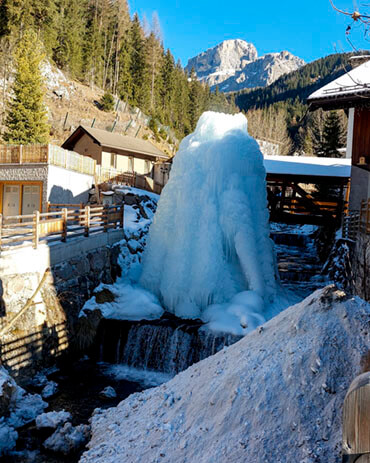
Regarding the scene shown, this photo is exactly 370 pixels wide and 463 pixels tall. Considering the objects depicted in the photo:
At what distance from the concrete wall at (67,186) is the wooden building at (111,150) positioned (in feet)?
14.8

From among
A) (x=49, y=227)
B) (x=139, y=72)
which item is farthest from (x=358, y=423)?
(x=139, y=72)

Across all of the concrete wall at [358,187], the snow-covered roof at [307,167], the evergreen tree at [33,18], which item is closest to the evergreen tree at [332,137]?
the snow-covered roof at [307,167]

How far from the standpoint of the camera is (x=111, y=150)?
2953 cm

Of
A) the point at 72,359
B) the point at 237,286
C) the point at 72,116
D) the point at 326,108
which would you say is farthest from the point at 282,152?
the point at 72,359

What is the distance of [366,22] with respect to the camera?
394 cm

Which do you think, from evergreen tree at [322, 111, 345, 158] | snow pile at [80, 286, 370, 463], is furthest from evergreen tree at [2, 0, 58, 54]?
snow pile at [80, 286, 370, 463]

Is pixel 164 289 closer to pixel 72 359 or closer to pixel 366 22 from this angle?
pixel 72 359

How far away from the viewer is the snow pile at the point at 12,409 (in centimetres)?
744

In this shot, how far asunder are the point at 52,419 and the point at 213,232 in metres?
8.45

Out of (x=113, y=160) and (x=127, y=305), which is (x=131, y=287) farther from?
(x=113, y=160)

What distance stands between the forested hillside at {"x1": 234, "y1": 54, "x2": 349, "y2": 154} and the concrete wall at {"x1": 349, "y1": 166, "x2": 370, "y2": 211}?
33.8m

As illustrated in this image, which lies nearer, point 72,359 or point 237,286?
point 72,359

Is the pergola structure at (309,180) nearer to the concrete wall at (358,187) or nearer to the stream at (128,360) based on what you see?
the concrete wall at (358,187)

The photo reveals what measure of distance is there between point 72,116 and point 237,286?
3886cm
